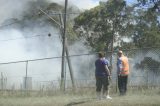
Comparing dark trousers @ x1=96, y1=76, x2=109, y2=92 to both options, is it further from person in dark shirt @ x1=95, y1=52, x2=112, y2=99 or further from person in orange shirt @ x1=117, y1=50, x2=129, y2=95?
person in orange shirt @ x1=117, y1=50, x2=129, y2=95

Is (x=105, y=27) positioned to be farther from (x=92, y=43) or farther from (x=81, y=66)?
(x=81, y=66)

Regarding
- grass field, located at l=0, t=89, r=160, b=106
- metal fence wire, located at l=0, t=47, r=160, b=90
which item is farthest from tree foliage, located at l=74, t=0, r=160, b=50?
grass field, located at l=0, t=89, r=160, b=106

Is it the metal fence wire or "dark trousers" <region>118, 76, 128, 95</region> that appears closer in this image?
"dark trousers" <region>118, 76, 128, 95</region>

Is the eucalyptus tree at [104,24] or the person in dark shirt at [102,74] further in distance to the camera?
the eucalyptus tree at [104,24]

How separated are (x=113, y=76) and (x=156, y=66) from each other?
6.71 feet

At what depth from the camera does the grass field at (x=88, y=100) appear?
16808 millimetres

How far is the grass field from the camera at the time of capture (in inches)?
662

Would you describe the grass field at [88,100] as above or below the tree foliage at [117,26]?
below

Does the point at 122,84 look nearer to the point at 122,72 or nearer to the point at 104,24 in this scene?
the point at 122,72

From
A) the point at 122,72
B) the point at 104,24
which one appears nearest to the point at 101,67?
the point at 122,72

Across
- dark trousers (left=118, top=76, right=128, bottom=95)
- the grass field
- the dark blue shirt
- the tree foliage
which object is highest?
the tree foliage

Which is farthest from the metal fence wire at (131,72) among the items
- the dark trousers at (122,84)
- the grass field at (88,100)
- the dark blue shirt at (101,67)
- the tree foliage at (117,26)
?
the tree foliage at (117,26)

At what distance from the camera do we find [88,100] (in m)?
18.0

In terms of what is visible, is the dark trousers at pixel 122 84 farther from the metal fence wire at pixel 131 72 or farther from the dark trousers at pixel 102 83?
the metal fence wire at pixel 131 72
